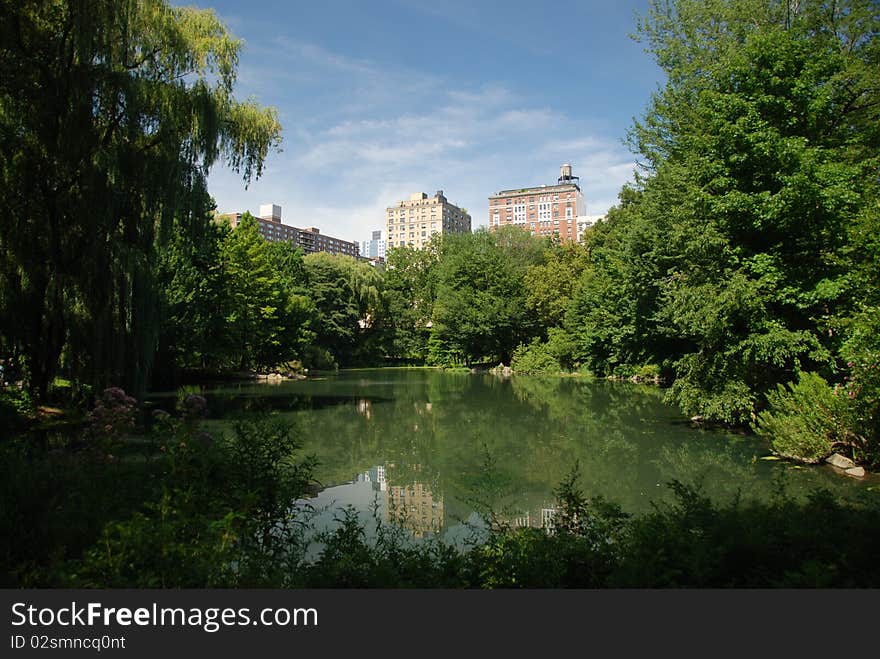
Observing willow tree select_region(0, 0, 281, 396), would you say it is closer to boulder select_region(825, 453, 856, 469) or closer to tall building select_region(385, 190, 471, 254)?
boulder select_region(825, 453, 856, 469)

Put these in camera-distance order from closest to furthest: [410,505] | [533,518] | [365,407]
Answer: [533,518] → [410,505] → [365,407]

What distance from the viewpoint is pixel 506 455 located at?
13594mm

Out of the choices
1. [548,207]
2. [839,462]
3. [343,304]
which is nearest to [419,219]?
[548,207]

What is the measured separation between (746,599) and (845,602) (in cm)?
58

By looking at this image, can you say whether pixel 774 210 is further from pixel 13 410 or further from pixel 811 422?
pixel 13 410

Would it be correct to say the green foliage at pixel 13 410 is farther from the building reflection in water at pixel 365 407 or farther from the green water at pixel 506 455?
the building reflection in water at pixel 365 407

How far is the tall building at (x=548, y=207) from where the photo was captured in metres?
117

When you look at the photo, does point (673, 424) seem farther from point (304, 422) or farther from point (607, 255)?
point (607, 255)

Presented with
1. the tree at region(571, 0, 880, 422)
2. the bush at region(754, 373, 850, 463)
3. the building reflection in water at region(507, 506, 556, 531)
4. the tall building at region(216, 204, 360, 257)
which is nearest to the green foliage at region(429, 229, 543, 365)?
the tree at region(571, 0, 880, 422)

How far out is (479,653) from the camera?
11.0 ft

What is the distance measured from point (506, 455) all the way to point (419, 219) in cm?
11164

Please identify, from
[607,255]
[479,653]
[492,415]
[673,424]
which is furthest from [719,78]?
[479,653]

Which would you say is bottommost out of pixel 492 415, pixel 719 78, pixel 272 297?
pixel 492 415

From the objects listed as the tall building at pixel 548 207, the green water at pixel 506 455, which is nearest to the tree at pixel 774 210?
the green water at pixel 506 455
